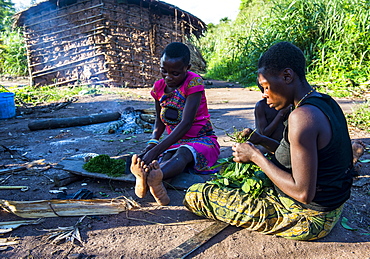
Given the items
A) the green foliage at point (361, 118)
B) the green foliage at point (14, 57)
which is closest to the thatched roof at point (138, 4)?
the green foliage at point (14, 57)

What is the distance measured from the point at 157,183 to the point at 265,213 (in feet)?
2.72

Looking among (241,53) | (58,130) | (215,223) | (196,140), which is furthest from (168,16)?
(215,223)

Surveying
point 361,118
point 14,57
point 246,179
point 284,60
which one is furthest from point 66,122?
point 14,57

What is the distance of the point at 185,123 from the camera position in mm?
2816

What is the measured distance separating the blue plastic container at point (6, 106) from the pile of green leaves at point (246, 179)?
238 inches

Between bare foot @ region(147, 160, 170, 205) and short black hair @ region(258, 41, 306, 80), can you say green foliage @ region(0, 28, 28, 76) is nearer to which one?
bare foot @ region(147, 160, 170, 205)

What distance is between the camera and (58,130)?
18.2 ft

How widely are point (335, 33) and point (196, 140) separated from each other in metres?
7.99

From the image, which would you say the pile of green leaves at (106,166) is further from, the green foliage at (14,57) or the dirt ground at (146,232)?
the green foliage at (14,57)

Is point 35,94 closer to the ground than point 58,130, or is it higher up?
higher up

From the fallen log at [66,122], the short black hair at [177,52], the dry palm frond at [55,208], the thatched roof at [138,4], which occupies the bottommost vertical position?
the dry palm frond at [55,208]

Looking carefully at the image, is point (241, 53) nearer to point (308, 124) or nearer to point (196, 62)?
point (196, 62)

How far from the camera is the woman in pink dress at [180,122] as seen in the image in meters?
2.71

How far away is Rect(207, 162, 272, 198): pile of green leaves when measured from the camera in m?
2.06
